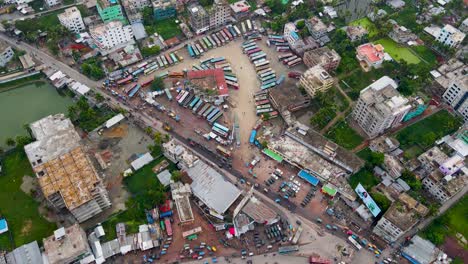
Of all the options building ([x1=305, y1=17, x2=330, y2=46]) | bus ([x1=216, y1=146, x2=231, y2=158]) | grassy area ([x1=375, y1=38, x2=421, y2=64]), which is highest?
building ([x1=305, y1=17, x2=330, y2=46])

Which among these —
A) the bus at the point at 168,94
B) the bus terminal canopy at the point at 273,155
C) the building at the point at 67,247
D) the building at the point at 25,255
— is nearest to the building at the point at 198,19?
the bus at the point at 168,94

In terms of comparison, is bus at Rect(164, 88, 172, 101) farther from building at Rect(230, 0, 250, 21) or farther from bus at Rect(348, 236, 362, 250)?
bus at Rect(348, 236, 362, 250)

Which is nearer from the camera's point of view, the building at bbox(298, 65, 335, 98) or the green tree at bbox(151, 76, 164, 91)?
the building at bbox(298, 65, 335, 98)

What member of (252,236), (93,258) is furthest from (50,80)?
(252,236)

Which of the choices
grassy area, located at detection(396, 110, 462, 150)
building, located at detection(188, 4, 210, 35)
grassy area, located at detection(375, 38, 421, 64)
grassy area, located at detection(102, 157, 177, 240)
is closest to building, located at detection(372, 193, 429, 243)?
grassy area, located at detection(396, 110, 462, 150)

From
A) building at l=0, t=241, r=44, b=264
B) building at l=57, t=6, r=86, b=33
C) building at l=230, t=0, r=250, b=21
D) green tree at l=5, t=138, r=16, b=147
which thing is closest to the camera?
building at l=0, t=241, r=44, b=264

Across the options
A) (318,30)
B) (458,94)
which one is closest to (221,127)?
(318,30)
